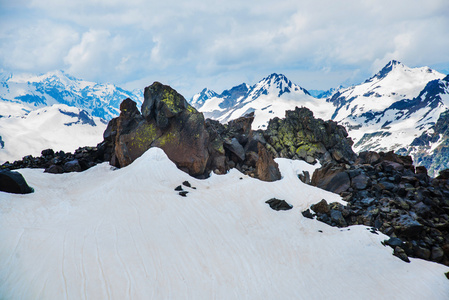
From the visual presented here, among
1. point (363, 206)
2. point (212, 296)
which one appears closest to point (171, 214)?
point (212, 296)

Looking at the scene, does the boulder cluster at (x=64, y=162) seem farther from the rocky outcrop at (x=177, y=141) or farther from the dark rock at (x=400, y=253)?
the dark rock at (x=400, y=253)

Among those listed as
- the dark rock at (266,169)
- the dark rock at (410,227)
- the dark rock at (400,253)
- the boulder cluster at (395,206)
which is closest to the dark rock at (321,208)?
the boulder cluster at (395,206)

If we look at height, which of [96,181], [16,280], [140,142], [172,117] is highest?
[172,117]

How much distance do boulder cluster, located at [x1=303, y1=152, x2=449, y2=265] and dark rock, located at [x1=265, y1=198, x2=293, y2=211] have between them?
1.35 meters

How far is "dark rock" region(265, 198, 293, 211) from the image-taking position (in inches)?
712

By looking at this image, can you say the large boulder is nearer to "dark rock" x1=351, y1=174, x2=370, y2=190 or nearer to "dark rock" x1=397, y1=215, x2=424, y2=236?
"dark rock" x1=351, y1=174, x2=370, y2=190

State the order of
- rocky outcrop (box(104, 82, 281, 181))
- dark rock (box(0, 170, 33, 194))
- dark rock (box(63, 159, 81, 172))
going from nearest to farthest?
dark rock (box(0, 170, 33, 194)) → rocky outcrop (box(104, 82, 281, 181)) → dark rock (box(63, 159, 81, 172))

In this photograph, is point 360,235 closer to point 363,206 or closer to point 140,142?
point 363,206

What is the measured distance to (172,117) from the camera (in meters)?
26.3

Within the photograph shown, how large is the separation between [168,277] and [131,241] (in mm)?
2743

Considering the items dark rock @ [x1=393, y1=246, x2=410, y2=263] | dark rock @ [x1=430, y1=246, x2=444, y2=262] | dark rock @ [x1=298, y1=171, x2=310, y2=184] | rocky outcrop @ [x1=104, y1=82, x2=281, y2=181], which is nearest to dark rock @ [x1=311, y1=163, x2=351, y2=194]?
dark rock @ [x1=298, y1=171, x2=310, y2=184]

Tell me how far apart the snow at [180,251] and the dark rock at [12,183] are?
83 cm

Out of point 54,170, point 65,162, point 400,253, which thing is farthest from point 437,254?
point 65,162

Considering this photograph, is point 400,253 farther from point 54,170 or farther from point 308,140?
point 308,140
